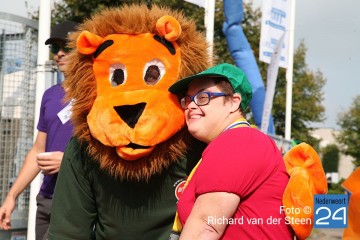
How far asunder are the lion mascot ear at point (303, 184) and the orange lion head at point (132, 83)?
543 mm

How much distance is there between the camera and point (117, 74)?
2785 millimetres

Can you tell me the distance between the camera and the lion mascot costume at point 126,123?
8.77ft

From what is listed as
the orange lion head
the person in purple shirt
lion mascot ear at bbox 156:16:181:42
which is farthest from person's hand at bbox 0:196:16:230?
lion mascot ear at bbox 156:16:181:42

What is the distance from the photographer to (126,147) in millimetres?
2604

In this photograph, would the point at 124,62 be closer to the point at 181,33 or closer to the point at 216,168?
the point at 181,33

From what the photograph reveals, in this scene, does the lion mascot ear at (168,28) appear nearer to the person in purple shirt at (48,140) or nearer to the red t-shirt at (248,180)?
the red t-shirt at (248,180)

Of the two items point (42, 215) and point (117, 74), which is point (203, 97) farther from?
point (42, 215)

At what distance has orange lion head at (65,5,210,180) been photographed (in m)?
2.62

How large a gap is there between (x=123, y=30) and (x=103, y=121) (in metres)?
0.45

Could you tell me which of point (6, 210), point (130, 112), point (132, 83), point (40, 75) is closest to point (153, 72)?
point (132, 83)

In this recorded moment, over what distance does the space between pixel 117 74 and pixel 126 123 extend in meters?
0.26

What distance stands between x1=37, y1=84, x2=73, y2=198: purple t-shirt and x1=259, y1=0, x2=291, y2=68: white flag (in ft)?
18.4

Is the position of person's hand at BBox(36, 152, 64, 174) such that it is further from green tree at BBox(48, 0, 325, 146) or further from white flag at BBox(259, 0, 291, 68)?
green tree at BBox(48, 0, 325, 146)

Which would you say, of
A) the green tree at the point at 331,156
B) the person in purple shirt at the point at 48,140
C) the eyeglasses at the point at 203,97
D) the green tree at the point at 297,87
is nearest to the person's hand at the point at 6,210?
the person in purple shirt at the point at 48,140
